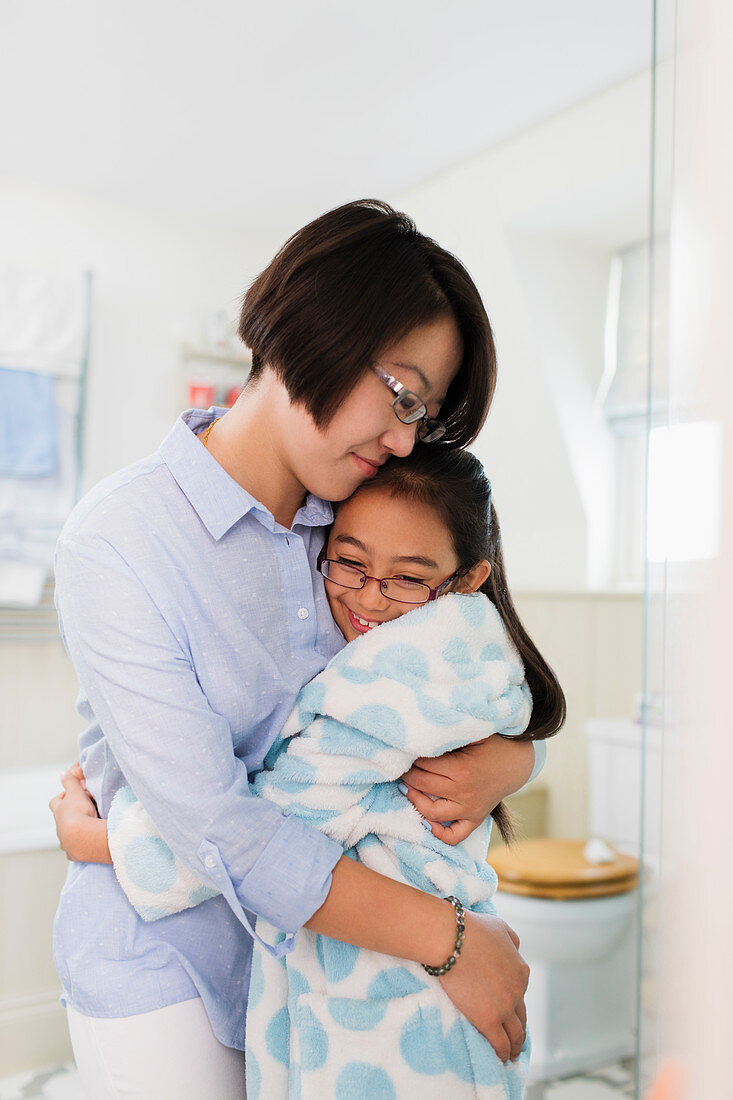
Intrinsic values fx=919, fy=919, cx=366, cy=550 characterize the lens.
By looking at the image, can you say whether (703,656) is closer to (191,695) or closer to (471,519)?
(191,695)

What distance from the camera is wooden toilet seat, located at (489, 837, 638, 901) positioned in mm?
2221

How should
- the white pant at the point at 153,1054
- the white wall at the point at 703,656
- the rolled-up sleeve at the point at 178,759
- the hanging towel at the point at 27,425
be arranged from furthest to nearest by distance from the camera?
the hanging towel at the point at 27,425, the white pant at the point at 153,1054, the rolled-up sleeve at the point at 178,759, the white wall at the point at 703,656

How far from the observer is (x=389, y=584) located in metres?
1.01

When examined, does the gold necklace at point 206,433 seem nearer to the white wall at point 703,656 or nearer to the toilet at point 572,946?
the white wall at point 703,656

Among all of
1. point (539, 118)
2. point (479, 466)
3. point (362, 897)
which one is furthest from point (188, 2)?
point (362, 897)

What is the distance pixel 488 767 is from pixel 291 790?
22cm

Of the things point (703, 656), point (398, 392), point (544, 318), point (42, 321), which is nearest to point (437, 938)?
point (398, 392)

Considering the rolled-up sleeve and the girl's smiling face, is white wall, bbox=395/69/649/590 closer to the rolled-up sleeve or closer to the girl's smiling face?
the girl's smiling face

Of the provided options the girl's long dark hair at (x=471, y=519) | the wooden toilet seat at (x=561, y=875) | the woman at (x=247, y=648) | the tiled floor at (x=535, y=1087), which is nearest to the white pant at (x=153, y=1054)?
the woman at (x=247, y=648)

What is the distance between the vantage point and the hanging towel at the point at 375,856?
0.88 m

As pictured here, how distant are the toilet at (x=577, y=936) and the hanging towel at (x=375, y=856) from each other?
4.34ft

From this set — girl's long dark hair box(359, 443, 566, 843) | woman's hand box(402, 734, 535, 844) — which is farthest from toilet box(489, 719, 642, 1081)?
woman's hand box(402, 734, 535, 844)

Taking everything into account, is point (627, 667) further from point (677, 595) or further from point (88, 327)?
point (677, 595)

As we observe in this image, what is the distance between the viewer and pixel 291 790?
929mm
